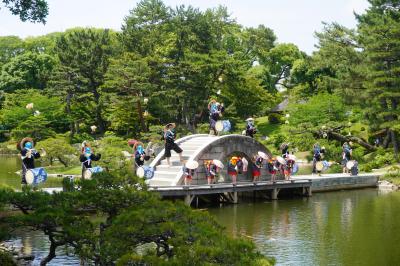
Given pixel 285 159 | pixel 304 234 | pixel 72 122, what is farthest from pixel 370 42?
pixel 72 122

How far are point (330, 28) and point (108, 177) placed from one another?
40417mm

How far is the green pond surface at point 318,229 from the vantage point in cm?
1573

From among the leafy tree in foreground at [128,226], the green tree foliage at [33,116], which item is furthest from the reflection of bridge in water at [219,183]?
the green tree foliage at [33,116]

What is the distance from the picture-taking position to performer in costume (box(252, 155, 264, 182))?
2734 centimetres

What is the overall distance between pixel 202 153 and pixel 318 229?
7.43m

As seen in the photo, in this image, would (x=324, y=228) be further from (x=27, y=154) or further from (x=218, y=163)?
(x=27, y=154)

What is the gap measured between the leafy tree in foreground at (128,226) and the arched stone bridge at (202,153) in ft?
44.6

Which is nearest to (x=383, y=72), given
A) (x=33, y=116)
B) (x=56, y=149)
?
(x=56, y=149)

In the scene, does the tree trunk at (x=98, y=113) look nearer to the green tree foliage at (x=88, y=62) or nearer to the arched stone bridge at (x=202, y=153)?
the green tree foliage at (x=88, y=62)

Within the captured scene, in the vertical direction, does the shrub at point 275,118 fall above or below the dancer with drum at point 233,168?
above

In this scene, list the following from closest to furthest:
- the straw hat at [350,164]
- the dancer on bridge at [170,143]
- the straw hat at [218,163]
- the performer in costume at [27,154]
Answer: the performer in costume at [27,154] < the straw hat at [218,163] < the dancer on bridge at [170,143] < the straw hat at [350,164]

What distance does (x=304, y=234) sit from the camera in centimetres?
1897

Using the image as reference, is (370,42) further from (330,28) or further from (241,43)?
(241,43)

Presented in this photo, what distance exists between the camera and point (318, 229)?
65.1ft
